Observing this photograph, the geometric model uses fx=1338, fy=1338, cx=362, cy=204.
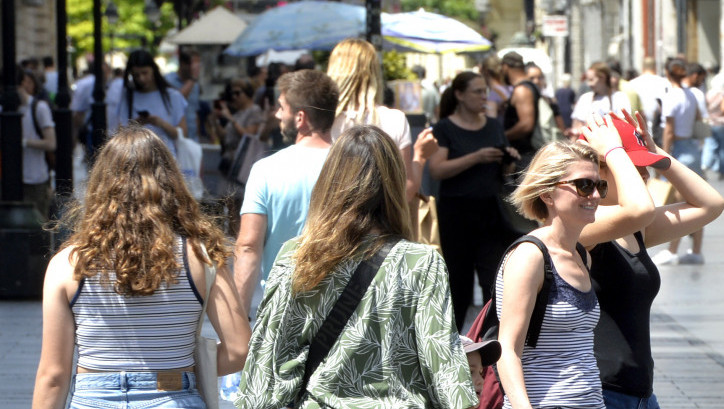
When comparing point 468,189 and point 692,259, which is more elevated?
point 468,189

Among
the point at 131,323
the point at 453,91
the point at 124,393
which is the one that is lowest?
the point at 124,393

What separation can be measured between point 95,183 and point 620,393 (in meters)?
1.69

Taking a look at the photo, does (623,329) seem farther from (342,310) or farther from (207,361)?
(207,361)

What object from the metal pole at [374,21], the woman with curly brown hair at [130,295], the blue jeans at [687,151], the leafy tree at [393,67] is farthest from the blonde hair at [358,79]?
the leafy tree at [393,67]

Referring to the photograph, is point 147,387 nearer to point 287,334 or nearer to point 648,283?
point 287,334

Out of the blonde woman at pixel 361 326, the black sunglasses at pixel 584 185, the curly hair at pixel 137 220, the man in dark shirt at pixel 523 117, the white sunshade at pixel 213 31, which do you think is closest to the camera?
the blonde woman at pixel 361 326

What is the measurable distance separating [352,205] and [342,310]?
276mm

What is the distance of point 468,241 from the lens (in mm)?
8719

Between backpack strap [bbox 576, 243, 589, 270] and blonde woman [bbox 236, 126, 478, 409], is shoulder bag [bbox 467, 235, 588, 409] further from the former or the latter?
blonde woman [bbox 236, 126, 478, 409]

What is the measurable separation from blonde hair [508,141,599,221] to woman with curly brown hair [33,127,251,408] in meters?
0.91

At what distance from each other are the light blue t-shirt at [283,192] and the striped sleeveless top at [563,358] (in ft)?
5.92

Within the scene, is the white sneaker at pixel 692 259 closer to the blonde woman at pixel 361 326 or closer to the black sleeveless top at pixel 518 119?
the black sleeveless top at pixel 518 119

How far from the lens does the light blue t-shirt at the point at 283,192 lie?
5395 mm

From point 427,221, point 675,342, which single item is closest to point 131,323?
point 427,221
